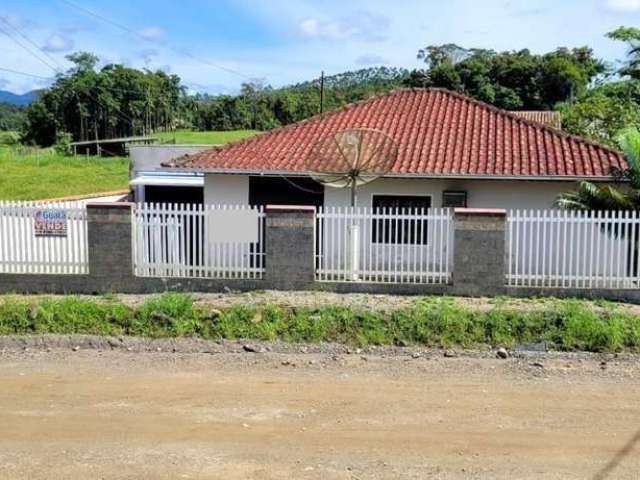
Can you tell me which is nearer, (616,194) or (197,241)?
(197,241)

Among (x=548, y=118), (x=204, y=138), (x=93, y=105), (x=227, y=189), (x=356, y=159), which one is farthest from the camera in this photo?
(x=93, y=105)

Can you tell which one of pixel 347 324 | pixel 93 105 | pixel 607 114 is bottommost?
pixel 347 324

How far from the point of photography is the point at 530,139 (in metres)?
17.1

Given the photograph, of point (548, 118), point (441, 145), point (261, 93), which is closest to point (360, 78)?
point (261, 93)

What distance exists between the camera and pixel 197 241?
13.0m

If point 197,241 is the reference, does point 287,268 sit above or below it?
below

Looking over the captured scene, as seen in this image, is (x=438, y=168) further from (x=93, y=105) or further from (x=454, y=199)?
(x=93, y=105)

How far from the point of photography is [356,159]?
14492 millimetres

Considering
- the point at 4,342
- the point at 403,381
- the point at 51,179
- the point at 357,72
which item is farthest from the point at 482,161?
the point at 357,72

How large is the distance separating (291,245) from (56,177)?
32.2 m

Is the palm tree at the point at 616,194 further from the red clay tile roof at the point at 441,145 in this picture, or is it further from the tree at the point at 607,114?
the tree at the point at 607,114

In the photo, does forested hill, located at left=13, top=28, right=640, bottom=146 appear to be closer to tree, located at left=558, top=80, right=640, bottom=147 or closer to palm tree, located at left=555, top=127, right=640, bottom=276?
tree, located at left=558, top=80, right=640, bottom=147

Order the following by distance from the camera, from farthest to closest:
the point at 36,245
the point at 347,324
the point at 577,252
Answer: the point at 36,245 → the point at 577,252 → the point at 347,324

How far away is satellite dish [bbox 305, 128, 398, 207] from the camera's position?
1455cm
